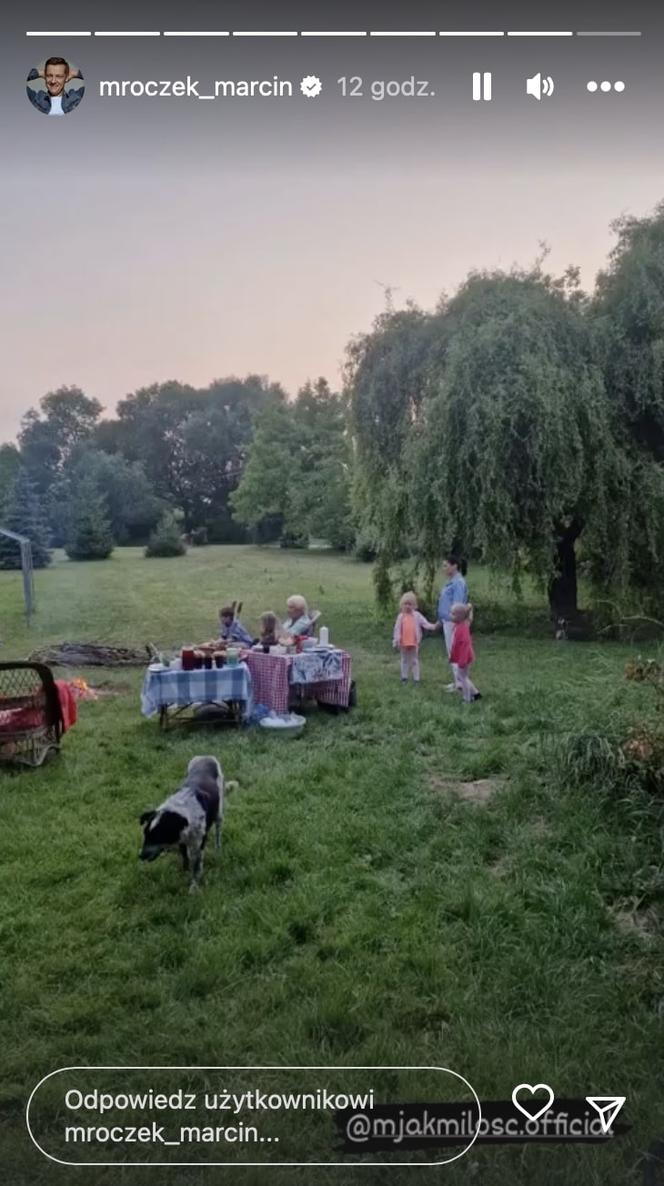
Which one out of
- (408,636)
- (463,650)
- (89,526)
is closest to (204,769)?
(89,526)

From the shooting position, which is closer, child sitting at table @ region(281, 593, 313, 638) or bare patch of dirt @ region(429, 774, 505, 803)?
bare patch of dirt @ region(429, 774, 505, 803)

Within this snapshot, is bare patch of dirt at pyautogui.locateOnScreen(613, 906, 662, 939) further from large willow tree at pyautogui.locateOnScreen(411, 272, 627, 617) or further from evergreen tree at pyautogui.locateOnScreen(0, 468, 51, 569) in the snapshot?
large willow tree at pyautogui.locateOnScreen(411, 272, 627, 617)

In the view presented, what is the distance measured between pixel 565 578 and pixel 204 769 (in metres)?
3.98

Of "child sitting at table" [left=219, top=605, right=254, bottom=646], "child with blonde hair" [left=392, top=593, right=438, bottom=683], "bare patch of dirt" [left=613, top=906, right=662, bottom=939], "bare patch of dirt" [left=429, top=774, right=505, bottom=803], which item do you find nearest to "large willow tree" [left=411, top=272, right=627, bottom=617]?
"child with blonde hair" [left=392, top=593, right=438, bottom=683]

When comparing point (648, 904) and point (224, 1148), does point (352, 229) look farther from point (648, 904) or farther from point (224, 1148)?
point (648, 904)

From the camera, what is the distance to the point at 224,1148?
1.11 m

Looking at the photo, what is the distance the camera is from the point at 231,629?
13.5 ft

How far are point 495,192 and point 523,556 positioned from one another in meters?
4.39

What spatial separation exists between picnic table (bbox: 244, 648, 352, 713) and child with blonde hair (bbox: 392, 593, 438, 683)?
0.71 meters

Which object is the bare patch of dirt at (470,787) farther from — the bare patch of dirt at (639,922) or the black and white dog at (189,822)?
the black and white dog at (189,822)

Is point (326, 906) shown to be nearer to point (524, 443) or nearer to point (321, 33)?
point (321, 33)

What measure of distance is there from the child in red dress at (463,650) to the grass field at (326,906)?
0.68 metres

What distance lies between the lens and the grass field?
4.69 feet
